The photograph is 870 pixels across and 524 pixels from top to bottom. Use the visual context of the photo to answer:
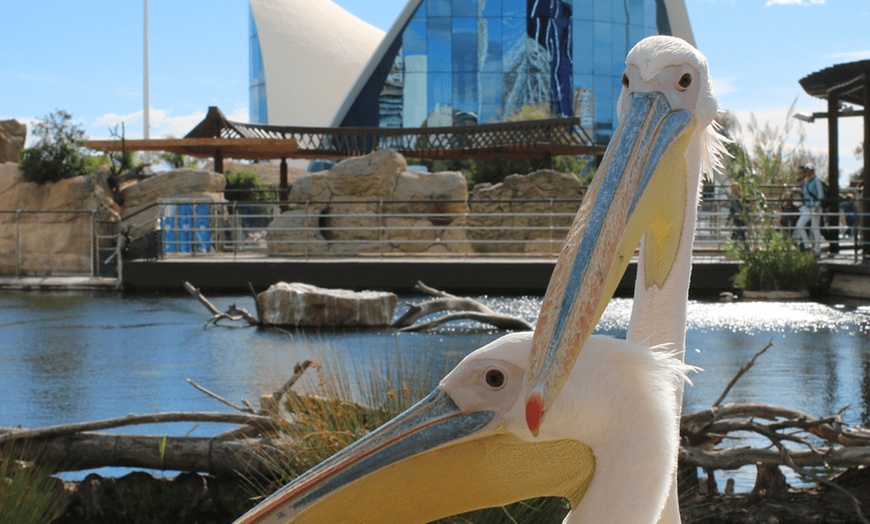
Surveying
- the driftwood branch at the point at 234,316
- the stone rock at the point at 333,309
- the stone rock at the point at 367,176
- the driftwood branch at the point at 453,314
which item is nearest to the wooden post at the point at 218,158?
the stone rock at the point at 367,176

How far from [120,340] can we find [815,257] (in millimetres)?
9339

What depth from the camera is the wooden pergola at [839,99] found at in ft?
44.5

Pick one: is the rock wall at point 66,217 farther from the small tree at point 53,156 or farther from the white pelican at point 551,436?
the white pelican at point 551,436

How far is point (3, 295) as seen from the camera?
16.0m

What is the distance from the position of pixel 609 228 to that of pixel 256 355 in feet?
27.3

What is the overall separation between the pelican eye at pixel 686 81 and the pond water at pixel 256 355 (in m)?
2.41

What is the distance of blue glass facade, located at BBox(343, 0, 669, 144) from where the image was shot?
41.0 meters

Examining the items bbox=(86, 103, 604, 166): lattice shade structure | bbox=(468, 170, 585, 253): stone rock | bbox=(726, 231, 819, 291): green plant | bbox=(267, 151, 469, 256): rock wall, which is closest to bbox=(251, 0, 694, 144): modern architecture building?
bbox=(86, 103, 604, 166): lattice shade structure

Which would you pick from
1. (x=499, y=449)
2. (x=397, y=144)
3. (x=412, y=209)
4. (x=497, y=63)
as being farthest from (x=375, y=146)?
(x=499, y=449)

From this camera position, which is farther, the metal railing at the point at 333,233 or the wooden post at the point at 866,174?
the metal railing at the point at 333,233

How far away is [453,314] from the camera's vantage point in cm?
995

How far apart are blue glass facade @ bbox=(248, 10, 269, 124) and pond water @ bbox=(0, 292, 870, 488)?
3500cm

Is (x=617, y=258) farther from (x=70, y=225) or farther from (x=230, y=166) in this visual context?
(x=230, y=166)

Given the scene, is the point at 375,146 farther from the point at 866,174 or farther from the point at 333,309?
the point at 333,309
